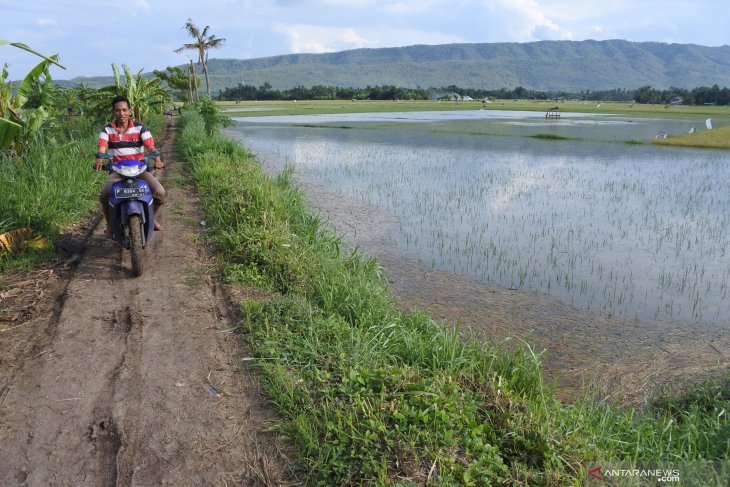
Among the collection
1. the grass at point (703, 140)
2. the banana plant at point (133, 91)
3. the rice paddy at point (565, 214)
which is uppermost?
the banana plant at point (133, 91)

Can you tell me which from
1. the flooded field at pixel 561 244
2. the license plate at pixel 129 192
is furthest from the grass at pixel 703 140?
the license plate at pixel 129 192

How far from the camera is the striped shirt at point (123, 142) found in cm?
528

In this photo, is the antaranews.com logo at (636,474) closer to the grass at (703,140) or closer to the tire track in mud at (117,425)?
the tire track in mud at (117,425)

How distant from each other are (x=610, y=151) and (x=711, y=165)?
155 inches

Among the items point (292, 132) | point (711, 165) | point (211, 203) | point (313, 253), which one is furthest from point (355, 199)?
point (292, 132)

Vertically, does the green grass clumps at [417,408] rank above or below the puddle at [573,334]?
above

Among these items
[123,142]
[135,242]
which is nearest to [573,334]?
[135,242]

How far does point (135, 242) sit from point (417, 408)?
3321mm

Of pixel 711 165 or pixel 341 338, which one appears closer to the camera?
pixel 341 338

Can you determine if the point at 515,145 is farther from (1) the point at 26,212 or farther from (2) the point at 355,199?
(1) the point at 26,212

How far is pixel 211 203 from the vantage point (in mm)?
7855

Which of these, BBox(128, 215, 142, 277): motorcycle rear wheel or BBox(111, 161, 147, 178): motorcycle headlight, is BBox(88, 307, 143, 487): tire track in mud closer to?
BBox(128, 215, 142, 277): motorcycle rear wheel

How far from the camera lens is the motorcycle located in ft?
16.4

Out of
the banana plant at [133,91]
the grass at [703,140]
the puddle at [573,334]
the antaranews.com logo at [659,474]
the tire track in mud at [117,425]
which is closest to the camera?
the antaranews.com logo at [659,474]
